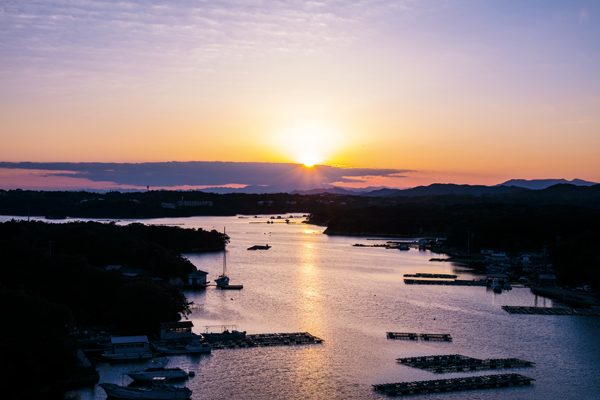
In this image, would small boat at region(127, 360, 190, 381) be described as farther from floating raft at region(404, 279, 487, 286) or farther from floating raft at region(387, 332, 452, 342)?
floating raft at region(404, 279, 487, 286)

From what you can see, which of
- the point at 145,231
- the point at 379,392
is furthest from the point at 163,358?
the point at 145,231

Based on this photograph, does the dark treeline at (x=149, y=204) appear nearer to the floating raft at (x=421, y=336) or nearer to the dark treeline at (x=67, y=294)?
the dark treeline at (x=67, y=294)

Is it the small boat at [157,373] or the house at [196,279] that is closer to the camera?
the small boat at [157,373]

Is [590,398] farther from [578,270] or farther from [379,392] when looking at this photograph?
[578,270]

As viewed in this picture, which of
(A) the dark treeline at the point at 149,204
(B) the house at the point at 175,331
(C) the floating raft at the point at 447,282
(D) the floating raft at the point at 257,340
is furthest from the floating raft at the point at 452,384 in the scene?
(A) the dark treeline at the point at 149,204

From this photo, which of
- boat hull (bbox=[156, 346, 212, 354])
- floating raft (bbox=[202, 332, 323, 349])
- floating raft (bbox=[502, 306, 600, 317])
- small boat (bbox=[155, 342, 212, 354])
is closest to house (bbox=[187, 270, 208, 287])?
floating raft (bbox=[202, 332, 323, 349])

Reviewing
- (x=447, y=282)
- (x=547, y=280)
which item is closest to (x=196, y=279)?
(x=447, y=282)

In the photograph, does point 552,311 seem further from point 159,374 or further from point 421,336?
point 159,374
